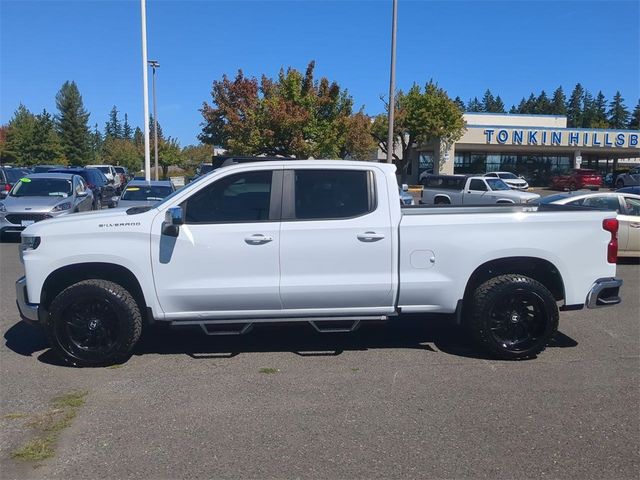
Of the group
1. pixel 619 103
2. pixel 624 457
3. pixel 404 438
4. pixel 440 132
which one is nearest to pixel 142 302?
pixel 404 438

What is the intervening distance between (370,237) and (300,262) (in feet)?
2.31

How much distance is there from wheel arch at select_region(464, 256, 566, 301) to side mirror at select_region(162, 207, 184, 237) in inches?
112

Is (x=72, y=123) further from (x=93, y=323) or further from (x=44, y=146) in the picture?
(x=93, y=323)

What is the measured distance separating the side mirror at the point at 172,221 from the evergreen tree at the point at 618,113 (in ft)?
469

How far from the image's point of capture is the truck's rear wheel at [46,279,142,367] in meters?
5.55

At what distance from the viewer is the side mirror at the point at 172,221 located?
547cm

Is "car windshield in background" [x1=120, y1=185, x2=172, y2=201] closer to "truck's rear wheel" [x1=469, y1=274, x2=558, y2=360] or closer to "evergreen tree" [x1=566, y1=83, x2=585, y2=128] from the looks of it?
"truck's rear wheel" [x1=469, y1=274, x2=558, y2=360]

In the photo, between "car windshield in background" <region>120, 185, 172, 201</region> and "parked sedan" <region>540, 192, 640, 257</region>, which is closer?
"parked sedan" <region>540, 192, 640, 257</region>

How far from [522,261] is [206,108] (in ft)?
120

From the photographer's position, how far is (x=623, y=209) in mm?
12156

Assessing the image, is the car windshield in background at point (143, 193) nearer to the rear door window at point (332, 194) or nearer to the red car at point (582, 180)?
the rear door window at point (332, 194)

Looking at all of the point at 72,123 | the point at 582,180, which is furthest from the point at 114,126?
the point at 582,180

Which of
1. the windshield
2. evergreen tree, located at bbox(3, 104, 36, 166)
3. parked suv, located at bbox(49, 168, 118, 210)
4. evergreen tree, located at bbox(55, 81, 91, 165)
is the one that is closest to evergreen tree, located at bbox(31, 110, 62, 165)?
evergreen tree, located at bbox(3, 104, 36, 166)

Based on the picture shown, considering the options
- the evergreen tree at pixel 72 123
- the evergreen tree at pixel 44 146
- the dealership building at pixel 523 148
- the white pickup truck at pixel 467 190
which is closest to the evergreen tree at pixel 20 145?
the evergreen tree at pixel 44 146
